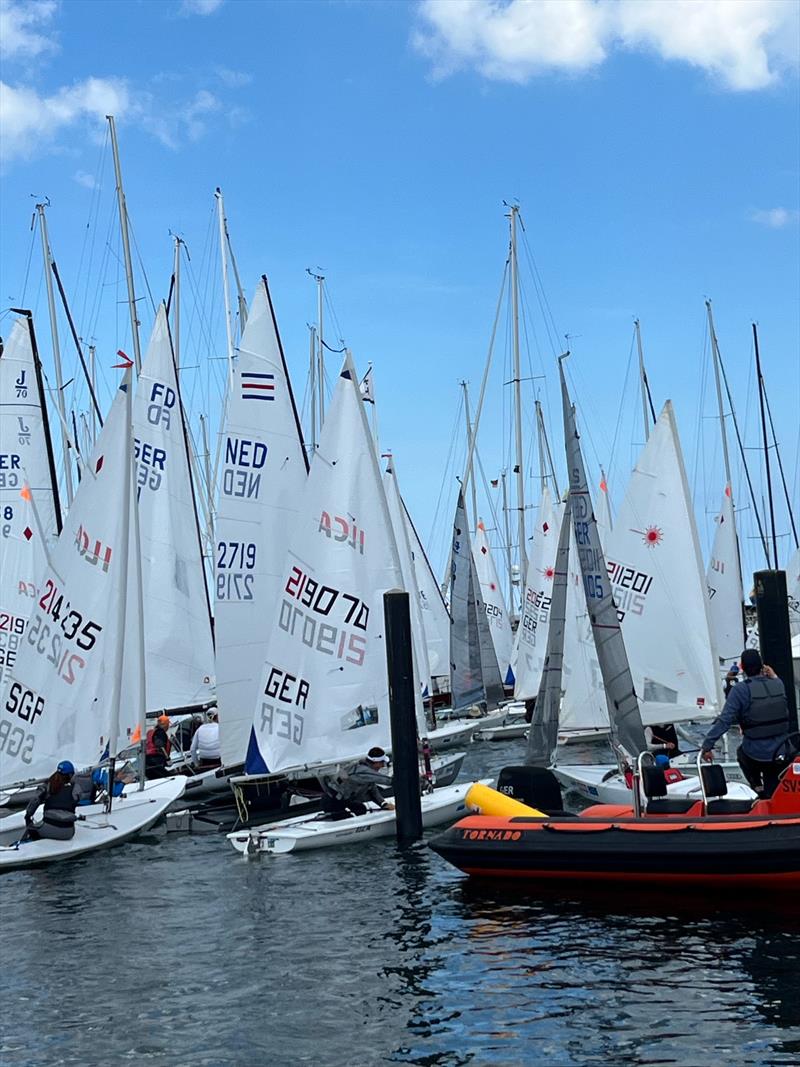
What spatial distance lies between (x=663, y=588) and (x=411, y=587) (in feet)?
15.7

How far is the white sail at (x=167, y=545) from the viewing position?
2231cm

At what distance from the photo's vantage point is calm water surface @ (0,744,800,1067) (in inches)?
328

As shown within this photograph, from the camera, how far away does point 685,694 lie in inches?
792

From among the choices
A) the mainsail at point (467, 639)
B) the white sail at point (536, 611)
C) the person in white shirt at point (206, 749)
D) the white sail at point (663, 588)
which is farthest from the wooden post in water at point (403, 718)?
the mainsail at point (467, 639)

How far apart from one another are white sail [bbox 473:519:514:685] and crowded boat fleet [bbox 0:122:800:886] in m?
14.8

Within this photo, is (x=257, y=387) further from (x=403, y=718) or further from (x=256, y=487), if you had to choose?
(x=403, y=718)

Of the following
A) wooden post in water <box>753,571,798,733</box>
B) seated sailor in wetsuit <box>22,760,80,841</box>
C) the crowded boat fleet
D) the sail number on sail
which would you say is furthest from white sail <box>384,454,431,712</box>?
wooden post in water <box>753,571,798,733</box>

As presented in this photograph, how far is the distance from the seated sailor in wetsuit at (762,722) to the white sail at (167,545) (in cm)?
1224

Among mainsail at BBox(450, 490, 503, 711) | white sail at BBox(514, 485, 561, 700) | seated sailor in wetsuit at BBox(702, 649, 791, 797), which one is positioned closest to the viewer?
seated sailor in wetsuit at BBox(702, 649, 791, 797)

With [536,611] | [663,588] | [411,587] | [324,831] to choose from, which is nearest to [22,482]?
[411,587]

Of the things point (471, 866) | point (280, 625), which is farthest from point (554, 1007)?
point (280, 625)

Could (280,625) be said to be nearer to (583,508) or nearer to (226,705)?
(226,705)

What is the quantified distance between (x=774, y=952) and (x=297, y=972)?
150 inches

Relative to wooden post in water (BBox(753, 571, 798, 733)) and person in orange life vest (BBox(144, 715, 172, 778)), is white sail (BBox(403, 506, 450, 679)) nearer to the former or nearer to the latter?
person in orange life vest (BBox(144, 715, 172, 778))
